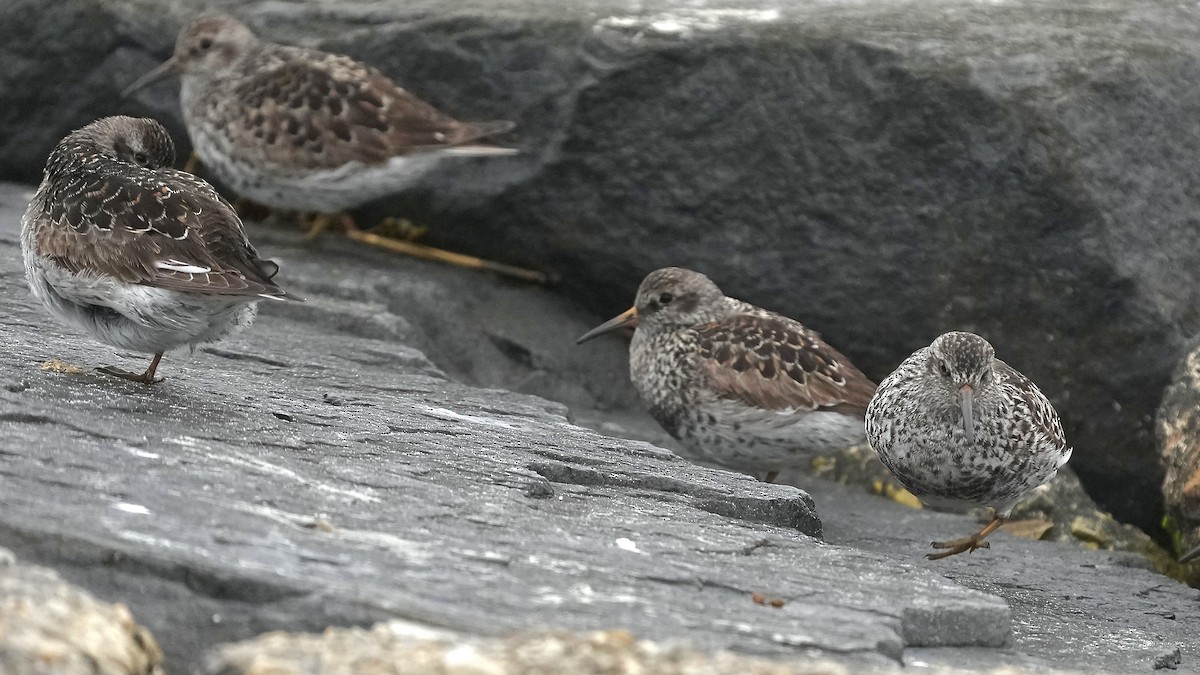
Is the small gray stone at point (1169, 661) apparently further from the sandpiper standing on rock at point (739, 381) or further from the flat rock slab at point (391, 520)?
the sandpiper standing on rock at point (739, 381)

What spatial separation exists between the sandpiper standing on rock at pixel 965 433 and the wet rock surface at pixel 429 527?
35 centimetres

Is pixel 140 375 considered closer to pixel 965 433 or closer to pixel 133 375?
pixel 133 375

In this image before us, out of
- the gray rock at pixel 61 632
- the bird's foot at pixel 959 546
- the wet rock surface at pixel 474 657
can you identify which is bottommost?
the bird's foot at pixel 959 546

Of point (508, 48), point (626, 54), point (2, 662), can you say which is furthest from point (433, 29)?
point (2, 662)

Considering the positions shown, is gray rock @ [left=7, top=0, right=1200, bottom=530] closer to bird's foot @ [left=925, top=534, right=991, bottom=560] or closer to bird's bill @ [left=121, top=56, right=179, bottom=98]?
bird's bill @ [left=121, top=56, right=179, bottom=98]

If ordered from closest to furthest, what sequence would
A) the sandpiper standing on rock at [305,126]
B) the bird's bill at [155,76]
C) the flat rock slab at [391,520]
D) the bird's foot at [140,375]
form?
the flat rock slab at [391,520] → the bird's foot at [140,375] → the sandpiper standing on rock at [305,126] → the bird's bill at [155,76]

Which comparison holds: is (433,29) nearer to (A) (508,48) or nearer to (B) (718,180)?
(A) (508,48)

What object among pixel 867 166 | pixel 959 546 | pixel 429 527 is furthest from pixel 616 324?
pixel 429 527

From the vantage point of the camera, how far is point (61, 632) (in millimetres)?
3422

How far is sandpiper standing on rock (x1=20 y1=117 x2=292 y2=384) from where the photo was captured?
217 inches

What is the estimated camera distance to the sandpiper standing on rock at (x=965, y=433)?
6.68m

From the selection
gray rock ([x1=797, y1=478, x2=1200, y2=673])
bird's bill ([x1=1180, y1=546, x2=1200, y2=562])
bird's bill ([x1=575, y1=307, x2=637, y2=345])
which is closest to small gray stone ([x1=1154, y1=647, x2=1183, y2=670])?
gray rock ([x1=797, y1=478, x2=1200, y2=673])

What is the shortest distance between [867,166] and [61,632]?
571 cm

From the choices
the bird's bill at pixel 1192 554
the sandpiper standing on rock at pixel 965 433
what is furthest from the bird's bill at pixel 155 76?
the bird's bill at pixel 1192 554
